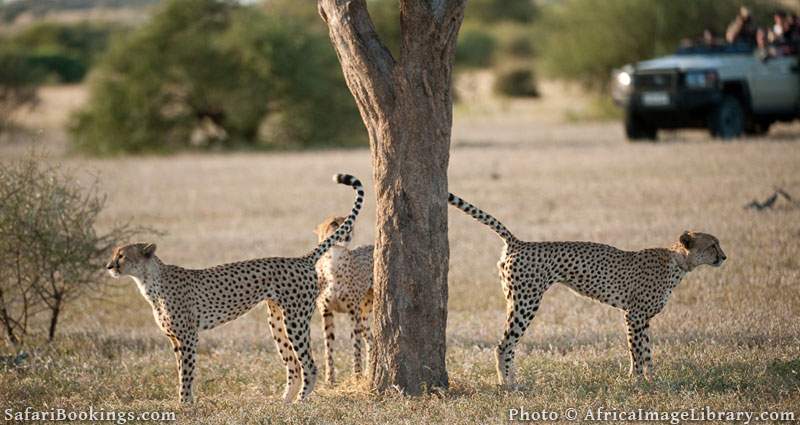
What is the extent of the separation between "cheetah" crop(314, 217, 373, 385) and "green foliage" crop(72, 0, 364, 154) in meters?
18.9

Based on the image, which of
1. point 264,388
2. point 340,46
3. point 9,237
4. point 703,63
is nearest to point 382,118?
point 340,46

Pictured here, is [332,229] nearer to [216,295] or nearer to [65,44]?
[216,295]

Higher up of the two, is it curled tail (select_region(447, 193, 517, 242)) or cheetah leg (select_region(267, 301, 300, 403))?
curled tail (select_region(447, 193, 517, 242))

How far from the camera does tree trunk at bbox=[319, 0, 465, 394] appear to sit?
273 inches

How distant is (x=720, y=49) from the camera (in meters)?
22.1

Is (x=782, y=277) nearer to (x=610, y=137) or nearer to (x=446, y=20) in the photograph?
(x=446, y=20)

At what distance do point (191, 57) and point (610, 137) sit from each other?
10120mm

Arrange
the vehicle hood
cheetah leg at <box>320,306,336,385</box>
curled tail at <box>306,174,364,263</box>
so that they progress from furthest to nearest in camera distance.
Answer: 1. the vehicle hood
2. cheetah leg at <box>320,306,336,385</box>
3. curled tail at <box>306,174,364,263</box>

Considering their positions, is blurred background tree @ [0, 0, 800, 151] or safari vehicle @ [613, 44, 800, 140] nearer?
safari vehicle @ [613, 44, 800, 140]

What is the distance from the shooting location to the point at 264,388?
7.89 metres

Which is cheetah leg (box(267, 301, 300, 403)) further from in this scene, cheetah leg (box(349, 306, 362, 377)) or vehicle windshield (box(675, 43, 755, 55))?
vehicle windshield (box(675, 43, 755, 55))

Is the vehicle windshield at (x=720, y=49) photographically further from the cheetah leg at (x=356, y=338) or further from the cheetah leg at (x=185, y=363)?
the cheetah leg at (x=185, y=363)

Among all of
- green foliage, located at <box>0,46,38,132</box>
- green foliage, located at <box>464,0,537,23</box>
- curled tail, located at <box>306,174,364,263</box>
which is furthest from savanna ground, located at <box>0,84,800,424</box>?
green foliage, located at <box>464,0,537,23</box>

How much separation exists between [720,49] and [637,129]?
231 cm
